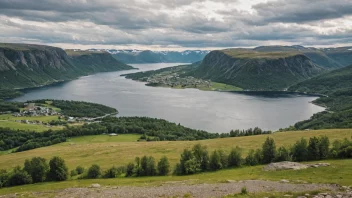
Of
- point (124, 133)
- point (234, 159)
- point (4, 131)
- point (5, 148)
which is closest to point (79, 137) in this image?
point (124, 133)

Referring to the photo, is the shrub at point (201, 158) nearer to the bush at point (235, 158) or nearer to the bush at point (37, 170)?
the bush at point (235, 158)

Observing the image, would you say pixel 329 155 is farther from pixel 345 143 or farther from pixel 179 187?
pixel 179 187

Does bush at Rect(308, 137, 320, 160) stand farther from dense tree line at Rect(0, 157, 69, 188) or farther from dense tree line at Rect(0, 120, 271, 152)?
dense tree line at Rect(0, 120, 271, 152)

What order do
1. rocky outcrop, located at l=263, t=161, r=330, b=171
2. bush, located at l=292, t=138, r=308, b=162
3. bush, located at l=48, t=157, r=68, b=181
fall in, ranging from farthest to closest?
1. bush, located at l=48, t=157, r=68, b=181
2. bush, located at l=292, t=138, r=308, b=162
3. rocky outcrop, located at l=263, t=161, r=330, b=171

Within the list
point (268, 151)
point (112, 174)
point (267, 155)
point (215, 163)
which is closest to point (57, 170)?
point (112, 174)

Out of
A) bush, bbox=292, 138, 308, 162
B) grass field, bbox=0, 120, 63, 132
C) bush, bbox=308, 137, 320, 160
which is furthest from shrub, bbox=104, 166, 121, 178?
grass field, bbox=0, 120, 63, 132

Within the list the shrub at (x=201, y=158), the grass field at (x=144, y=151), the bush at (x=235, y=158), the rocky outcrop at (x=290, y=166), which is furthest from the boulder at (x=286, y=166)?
the grass field at (x=144, y=151)
